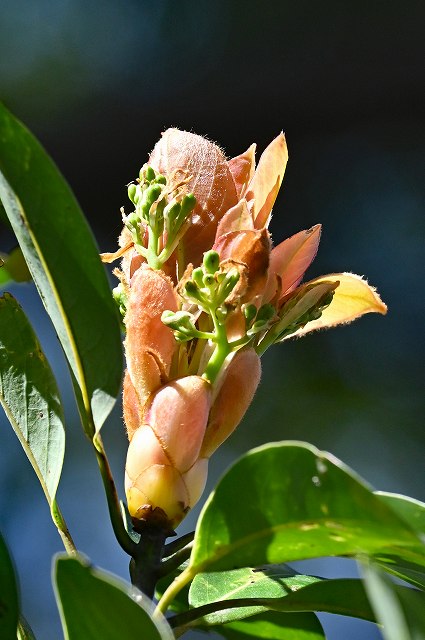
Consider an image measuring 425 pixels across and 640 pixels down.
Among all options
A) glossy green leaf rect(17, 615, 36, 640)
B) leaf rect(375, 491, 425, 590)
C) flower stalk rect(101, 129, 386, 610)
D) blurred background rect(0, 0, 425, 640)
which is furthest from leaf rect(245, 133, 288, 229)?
blurred background rect(0, 0, 425, 640)

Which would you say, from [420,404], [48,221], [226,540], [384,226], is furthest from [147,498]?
[384,226]

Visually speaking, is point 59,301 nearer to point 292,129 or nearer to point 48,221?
point 48,221

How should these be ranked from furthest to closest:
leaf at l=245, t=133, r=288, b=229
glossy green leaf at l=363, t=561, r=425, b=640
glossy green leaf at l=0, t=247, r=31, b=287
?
glossy green leaf at l=0, t=247, r=31, b=287 < leaf at l=245, t=133, r=288, b=229 < glossy green leaf at l=363, t=561, r=425, b=640

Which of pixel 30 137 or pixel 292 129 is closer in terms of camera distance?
pixel 30 137

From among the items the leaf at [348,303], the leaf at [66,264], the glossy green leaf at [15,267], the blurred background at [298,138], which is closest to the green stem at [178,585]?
the leaf at [66,264]

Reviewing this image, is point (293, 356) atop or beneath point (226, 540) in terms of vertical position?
atop

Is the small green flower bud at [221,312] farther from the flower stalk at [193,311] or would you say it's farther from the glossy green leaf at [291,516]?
the glossy green leaf at [291,516]

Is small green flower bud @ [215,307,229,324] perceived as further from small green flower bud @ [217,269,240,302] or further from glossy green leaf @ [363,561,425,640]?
glossy green leaf @ [363,561,425,640]
